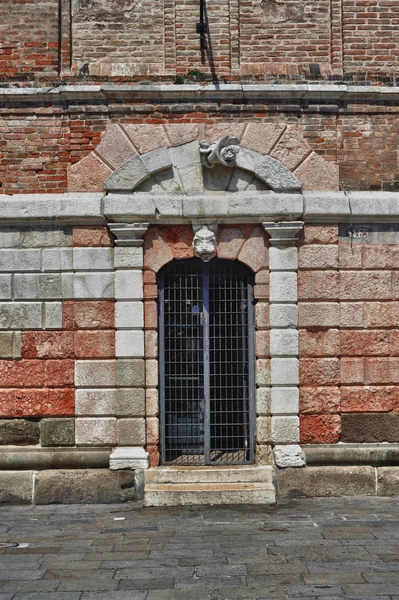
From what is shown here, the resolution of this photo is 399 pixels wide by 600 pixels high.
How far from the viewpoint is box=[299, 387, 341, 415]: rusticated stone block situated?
10.0 metres

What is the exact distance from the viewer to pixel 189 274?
1029cm

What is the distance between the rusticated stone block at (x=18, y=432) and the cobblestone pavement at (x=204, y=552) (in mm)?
831

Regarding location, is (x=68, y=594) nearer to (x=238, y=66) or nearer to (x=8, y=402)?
(x=8, y=402)

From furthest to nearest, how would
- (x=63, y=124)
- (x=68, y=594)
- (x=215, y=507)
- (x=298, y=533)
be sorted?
1. (x=63, y=124)
2. (x=215, y=507)
3. (x=298, y=533)
4. (x=68, y=594)

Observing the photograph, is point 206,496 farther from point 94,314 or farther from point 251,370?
point 94,314

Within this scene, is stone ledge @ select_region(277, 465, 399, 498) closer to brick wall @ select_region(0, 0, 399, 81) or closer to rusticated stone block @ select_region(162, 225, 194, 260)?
rusticated stone block @ select_region(162, 225, 194, 260)

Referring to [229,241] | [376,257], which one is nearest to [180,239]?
[229,241]

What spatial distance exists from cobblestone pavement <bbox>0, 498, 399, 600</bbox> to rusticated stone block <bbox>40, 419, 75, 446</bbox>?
0.79m

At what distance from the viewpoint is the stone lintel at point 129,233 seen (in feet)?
32.7

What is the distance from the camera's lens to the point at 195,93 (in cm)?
1012

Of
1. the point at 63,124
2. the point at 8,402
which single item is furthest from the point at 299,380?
the point at 63,124

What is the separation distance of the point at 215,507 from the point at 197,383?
158 centimetres

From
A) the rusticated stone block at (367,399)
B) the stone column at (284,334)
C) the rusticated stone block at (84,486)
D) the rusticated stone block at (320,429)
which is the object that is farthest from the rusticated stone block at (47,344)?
the rusticated stone block at (367,399)

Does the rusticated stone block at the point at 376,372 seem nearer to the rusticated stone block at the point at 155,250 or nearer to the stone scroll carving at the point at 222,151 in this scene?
the rusticated stone block at the point at 155,250
